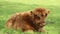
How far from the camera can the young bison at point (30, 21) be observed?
4270mm

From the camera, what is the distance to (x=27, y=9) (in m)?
6.05

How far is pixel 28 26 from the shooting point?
438 cm

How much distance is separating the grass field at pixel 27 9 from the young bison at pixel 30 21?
11 cm

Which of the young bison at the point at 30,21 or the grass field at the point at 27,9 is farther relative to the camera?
the grass field at the point at 27,9

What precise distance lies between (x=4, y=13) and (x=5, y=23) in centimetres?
87

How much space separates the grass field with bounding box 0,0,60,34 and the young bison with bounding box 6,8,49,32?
113 mm

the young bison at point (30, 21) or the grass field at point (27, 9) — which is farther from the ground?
the young bison at point (30, 21)

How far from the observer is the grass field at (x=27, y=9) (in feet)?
15.2

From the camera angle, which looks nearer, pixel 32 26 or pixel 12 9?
pixel 32 26

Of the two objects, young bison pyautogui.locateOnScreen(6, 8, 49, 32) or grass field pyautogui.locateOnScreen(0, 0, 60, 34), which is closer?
young bison pyautogui.locateOnScreen(6, 8, 49, 32)

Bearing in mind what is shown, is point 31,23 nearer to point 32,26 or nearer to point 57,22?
point 32,26

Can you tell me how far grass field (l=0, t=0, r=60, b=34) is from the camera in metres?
4.62

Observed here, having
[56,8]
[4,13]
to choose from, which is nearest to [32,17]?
[4,13]

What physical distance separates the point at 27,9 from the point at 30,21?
1.68 m
